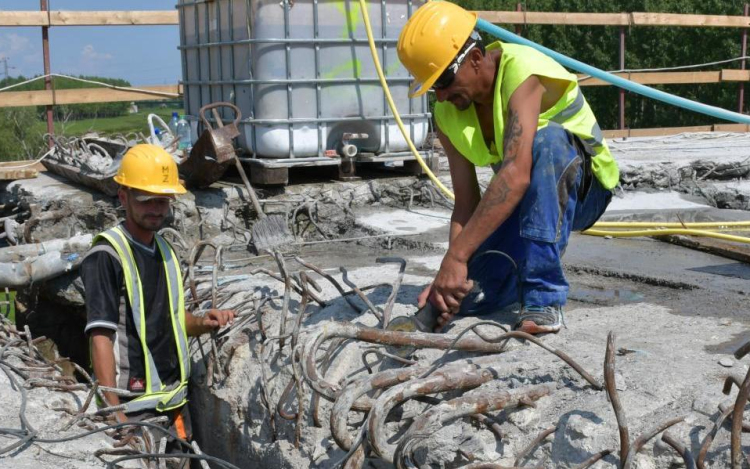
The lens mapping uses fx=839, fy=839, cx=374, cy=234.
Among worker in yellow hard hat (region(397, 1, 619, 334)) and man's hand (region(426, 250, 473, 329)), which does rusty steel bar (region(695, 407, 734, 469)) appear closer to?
worker in yellow hard hat (region(397, 1, 619, 334))

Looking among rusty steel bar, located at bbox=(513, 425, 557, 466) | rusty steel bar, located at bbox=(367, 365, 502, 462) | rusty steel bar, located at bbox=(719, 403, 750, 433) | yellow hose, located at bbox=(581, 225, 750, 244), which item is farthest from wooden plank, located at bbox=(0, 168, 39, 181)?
rusty steel bar, located at bbox=(719, 403, 750, 433)

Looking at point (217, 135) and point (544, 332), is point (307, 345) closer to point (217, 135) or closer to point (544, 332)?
point (544, 332)

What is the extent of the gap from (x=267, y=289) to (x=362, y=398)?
1.72 metres

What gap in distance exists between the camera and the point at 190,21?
788 centimetres

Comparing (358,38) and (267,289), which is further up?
(358,38)

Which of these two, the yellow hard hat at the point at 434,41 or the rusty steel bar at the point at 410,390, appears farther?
the yellow hard hat at the point at 434,41

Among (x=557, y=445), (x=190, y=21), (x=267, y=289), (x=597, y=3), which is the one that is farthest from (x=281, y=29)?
(x=597, y=3)

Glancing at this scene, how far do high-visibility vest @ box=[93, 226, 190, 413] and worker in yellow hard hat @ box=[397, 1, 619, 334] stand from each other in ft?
3.72

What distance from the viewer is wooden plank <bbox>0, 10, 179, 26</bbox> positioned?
8.45 m

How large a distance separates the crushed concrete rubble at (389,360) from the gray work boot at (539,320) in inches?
2.1

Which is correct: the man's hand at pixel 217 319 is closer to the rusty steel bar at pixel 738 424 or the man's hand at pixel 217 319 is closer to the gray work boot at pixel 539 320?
the gray work boot at pixel 539 320

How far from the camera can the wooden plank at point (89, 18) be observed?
8445 millimetres

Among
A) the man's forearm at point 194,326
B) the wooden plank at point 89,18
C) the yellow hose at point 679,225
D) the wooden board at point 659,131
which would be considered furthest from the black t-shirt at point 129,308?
the wooden board at point 659,131

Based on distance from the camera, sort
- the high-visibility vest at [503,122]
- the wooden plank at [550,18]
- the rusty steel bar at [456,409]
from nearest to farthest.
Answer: the rusty steel bar at [456,409]
the high-visibility vest at [503,122]
the wooden plank at [550,18]
